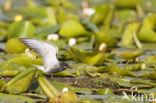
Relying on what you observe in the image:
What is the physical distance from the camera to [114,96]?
300 cm

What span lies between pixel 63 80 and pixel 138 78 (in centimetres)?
76

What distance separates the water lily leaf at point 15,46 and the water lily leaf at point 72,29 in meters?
1.10

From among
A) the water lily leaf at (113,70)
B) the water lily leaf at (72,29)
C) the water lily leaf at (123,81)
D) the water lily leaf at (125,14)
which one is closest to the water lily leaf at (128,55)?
the water lily leaf at (113,70)

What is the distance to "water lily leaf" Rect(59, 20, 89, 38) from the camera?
565 cm

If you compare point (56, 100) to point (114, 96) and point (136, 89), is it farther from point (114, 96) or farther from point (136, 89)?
point (136, 89)

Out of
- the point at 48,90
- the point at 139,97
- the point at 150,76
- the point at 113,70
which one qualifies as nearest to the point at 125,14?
the point at 113,70

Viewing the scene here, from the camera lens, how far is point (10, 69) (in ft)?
11.6

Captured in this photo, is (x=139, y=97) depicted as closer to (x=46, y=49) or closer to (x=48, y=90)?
(x=48, y=90)

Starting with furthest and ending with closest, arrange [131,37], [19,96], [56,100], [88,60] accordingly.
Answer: [131,37], [88,60], [19,96], [56,100]

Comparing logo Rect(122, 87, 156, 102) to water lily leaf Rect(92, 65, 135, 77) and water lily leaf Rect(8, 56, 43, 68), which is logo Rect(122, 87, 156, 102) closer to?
water lily leaf Rect(92, 65, 135, 77)

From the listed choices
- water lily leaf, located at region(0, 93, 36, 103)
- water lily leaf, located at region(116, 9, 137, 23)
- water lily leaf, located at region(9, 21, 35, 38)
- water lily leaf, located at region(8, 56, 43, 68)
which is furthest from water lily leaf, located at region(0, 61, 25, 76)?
water lily leaf, located at region(116, 9, 137, 23)

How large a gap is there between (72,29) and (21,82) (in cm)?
277

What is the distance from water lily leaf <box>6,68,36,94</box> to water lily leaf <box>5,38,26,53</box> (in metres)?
1.70

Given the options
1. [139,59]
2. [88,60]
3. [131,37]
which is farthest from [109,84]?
[131,37]
